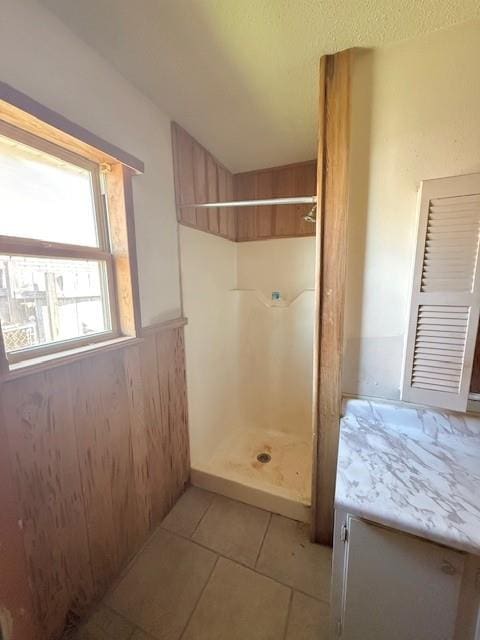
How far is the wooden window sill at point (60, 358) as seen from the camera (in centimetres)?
84

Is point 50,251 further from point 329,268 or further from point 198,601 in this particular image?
point 198,601

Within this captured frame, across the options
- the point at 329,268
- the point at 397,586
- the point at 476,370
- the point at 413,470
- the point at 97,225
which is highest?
the point at 97,225

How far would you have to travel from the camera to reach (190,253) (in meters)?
1.75

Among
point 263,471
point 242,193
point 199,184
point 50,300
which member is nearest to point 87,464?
point 50,300

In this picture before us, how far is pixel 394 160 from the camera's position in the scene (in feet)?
3.41

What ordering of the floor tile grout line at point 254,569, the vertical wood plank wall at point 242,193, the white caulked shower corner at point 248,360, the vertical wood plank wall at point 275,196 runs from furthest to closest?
1. the vertical wood plank wall at point 275,196
2. the white caulked shower corner at point 248,360
3. the vertical wood plank wall at point 242,193
4. the floor tile grout line at point 254,569

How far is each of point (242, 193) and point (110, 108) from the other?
1347mm

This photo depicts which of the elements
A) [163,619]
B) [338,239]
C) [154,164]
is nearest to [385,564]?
[163,619]

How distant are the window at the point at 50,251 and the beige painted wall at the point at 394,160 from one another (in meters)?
1.18

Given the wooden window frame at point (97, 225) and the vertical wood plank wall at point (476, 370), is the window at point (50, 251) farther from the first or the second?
the vertical wood plank wall at point (476, 370)

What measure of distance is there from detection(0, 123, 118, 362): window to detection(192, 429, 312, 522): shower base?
50.2 inches

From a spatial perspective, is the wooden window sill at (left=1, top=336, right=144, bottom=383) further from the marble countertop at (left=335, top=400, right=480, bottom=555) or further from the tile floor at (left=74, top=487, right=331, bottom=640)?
the tile floor at (left=74, top=487, right=331, bottom=640)

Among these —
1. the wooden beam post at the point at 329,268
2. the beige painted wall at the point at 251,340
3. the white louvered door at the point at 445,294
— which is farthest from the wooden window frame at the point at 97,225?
the white louvered door at the point at 445,294

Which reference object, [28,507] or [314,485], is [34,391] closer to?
[28,507]
